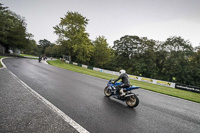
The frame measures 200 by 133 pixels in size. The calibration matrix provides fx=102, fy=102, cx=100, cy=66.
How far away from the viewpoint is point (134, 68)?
137 ft

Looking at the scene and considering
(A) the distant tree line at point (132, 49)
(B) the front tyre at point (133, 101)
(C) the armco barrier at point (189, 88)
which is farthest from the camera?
(A) the distant tree line at point (132, 49)

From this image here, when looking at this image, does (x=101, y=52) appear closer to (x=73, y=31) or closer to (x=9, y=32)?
(x=73, y=31)

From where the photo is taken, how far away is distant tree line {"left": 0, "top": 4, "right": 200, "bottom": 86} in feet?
102

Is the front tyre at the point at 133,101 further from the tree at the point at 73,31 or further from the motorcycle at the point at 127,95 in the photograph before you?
the tree at the point at 73,31

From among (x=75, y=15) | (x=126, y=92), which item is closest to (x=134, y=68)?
(x=75, y=15)

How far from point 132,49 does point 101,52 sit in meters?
13.6

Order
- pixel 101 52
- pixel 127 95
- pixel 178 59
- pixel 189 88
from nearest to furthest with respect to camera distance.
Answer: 1. pixel 127 95
2. pixel 189 88
3. pixel 178 59
4. pixel 101 52

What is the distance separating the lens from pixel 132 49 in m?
44.4

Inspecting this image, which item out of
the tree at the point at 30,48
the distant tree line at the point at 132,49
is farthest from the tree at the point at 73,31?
the tree at the point at 30,48

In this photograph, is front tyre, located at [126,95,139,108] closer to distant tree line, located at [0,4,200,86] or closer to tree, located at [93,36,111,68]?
distant tree line, located at [0,4,200,86]

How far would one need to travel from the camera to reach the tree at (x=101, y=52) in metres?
44.0

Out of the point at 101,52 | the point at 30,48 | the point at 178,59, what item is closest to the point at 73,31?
the point at 101,52

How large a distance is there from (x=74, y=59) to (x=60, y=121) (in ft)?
138

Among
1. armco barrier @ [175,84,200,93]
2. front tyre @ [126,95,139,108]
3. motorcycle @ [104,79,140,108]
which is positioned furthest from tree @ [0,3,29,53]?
armco barrier @ [175,84,200,93]
